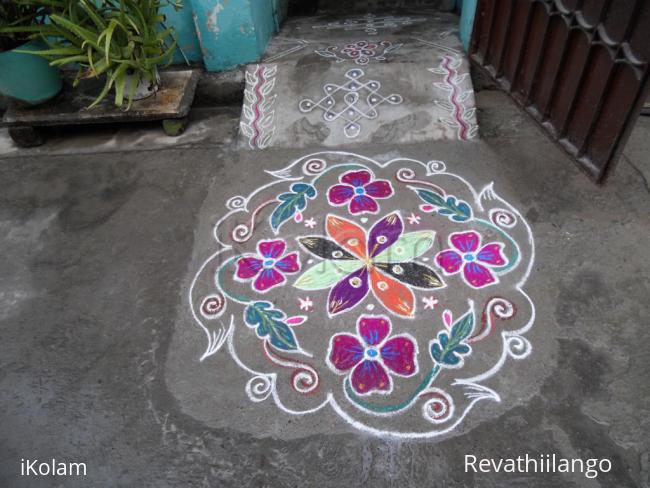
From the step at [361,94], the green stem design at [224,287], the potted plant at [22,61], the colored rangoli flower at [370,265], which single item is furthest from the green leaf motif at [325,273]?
the potted plant at [22,61]

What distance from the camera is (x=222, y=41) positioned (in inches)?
129

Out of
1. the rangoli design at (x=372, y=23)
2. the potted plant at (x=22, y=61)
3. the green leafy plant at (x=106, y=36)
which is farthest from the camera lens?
the rangoli design at (x=372, y=23)

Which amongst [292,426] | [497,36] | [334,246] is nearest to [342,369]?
[292,426]

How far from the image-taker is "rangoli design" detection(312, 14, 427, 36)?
3.83 metres

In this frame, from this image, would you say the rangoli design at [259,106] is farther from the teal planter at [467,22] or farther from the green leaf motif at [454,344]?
the green leaf motif at [454,344]

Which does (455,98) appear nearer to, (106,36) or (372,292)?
(372,292)

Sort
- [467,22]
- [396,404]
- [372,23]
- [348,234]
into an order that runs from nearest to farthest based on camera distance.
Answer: [396,404] → [348,234] → [467,22] → [372,23]

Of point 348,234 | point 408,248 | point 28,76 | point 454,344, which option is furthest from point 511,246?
point 28,76

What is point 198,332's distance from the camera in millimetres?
2076

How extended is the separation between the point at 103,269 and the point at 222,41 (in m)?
1.88

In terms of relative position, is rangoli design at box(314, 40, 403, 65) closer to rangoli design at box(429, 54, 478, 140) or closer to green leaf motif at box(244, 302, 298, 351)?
rangoli design at box(429, 54, 478, 140)

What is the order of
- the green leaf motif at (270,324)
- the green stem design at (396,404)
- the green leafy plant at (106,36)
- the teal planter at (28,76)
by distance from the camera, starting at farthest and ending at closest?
1. the teal planter at (28,76)
2. the green leafy plant at (106,36)
3. the green leaf motif at (270,324)
4. the green stem design at (396,404)

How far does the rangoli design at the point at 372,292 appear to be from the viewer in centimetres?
183

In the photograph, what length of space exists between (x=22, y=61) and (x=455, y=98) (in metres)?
2.82
